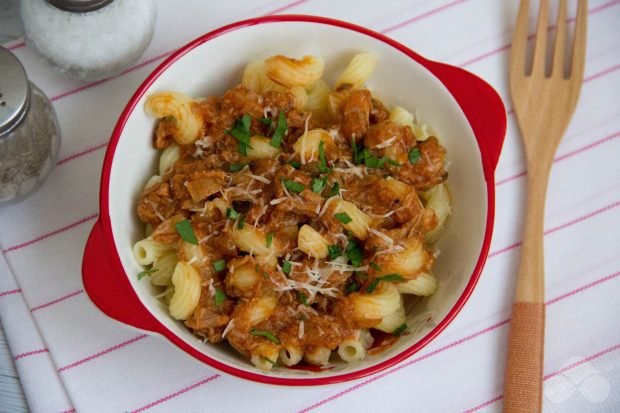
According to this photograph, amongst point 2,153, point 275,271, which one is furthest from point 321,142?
point 2,153

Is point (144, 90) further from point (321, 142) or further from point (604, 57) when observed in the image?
point (604, 57)

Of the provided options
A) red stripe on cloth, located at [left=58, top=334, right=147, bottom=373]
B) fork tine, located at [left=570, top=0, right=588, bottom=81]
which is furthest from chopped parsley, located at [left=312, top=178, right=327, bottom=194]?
fork tine, located at [left=570, top=0, right=588, bottom=81]

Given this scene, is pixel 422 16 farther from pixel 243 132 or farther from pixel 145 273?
pixel 145 273

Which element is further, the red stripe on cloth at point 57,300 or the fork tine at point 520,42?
the fork tine at point 520,42

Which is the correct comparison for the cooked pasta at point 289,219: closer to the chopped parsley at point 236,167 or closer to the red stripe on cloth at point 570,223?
the chopped parsley at point 236,167

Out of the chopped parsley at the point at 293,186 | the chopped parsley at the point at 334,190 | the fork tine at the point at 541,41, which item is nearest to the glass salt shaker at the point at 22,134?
the chopped parsley at the point at 293,186

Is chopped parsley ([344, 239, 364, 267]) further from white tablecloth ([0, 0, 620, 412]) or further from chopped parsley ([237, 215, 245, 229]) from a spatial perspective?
white tablecloth ([0, 0, 620, 412])
